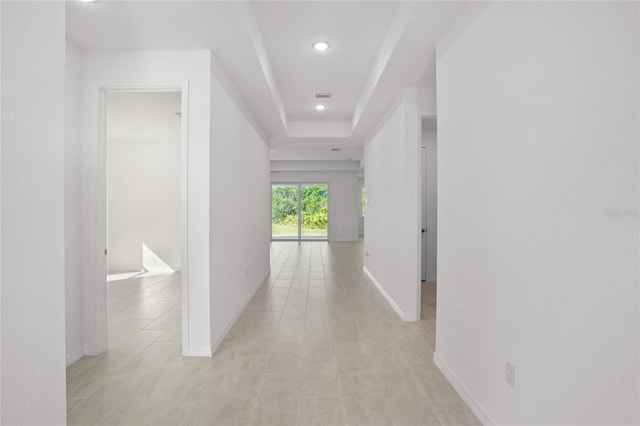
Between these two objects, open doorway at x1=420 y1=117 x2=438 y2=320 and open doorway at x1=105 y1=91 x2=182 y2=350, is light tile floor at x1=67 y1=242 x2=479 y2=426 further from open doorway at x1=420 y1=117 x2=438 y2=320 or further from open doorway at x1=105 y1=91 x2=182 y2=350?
open doorway at x1=105 y1=91 x2=182 y2=350

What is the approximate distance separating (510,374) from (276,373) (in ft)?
5.27

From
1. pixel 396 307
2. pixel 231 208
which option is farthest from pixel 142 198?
pixel 396 307

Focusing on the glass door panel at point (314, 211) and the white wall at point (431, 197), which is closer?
the white wall at point (431, 197)

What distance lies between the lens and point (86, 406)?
221cm

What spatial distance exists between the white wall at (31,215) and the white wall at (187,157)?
2.03m

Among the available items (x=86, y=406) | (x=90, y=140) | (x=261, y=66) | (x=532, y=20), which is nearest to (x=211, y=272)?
(x=86, y=406)

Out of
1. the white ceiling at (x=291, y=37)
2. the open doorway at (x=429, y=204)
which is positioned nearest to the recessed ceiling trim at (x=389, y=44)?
the white ceiling at (x=291, y=37)

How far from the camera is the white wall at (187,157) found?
296 cm

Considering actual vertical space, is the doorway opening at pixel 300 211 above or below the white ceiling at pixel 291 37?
below

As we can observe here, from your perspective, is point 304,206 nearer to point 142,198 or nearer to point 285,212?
point 285,212

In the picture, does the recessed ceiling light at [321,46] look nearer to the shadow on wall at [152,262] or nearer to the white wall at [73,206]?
the white wall at [73,206]

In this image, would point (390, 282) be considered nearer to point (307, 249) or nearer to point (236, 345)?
point (236, 345)

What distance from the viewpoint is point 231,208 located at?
3.82 meters

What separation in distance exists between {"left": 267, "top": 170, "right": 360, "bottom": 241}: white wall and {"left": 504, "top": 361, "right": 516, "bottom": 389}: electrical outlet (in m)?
10.8
